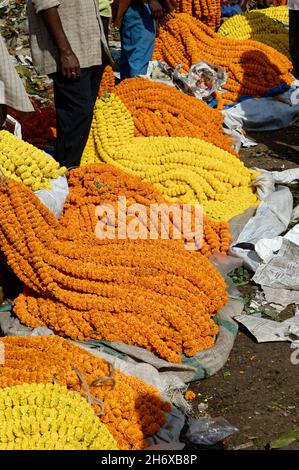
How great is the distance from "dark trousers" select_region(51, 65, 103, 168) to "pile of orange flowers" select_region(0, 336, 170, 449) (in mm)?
2090

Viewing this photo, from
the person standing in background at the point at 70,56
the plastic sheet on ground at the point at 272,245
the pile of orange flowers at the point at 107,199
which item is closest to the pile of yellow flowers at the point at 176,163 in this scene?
the plastic sheet on ground at the point at 272,245

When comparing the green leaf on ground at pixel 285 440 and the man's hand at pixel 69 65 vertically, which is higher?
the man's hand at pixel 69 65

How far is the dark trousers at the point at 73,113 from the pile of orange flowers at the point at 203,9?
2942 mm

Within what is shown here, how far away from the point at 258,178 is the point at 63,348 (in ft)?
7.96

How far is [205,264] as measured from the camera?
441 cm

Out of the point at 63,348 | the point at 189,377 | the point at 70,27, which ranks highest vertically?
the point at 70,27

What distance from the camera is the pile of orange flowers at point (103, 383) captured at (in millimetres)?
3285

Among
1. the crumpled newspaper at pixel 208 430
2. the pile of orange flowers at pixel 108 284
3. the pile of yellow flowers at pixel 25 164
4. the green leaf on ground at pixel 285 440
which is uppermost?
the pile of yellow flowers at pixel 25 164

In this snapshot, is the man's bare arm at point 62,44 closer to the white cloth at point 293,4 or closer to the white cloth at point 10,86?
the white cloth at point 10,86

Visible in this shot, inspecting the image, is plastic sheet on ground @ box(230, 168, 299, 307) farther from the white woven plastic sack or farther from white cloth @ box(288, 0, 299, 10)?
white cloth @ box(288, 0, 299, 10)

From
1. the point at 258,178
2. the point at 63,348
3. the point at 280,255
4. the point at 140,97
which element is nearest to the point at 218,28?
the point at 140,97

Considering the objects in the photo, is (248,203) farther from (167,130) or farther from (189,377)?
(189,377)

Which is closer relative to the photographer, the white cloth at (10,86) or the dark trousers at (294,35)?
the white cloth at (10,86)

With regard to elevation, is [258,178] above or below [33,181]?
below
